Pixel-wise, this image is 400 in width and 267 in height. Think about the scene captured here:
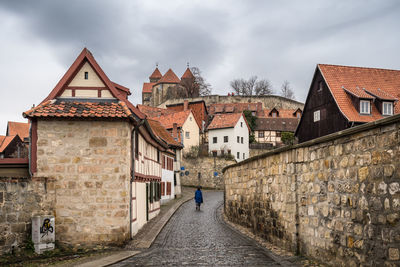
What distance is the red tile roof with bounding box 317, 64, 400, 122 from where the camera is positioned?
34688 millimetres

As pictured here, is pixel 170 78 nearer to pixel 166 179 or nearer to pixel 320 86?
pixel 320 86

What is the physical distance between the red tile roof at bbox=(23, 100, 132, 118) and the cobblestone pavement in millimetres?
4146

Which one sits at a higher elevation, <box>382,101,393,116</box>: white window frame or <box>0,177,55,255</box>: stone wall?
<box>382,101,393,116</box>: white window frame

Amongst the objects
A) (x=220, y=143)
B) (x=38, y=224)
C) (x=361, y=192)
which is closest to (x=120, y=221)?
(x=38, y=224)

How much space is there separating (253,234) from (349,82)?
970 inches

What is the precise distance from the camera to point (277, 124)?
75.6 m

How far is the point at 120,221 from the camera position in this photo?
44.0 feet

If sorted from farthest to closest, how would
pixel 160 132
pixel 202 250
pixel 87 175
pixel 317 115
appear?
1. pixel 160 132
2. pixel 317 115
3. pixel 87 175
4. pixel 202 250

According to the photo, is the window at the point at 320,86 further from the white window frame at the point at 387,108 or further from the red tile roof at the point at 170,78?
the red tile roof at the point at 170,78

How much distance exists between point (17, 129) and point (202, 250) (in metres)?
60.3

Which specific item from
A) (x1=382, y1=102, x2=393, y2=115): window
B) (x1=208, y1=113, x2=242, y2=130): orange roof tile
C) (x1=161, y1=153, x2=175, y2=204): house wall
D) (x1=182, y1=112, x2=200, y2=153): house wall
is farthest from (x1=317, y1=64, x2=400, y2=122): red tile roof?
(x1=182, y1=112, x2=200, y2=153): house wall

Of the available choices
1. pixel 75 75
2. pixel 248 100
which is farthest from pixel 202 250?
pixel 248 100

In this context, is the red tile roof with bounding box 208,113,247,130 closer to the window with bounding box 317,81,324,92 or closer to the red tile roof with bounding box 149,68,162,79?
the window with bounding box 317,81,324,92

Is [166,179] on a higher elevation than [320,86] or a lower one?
lower
